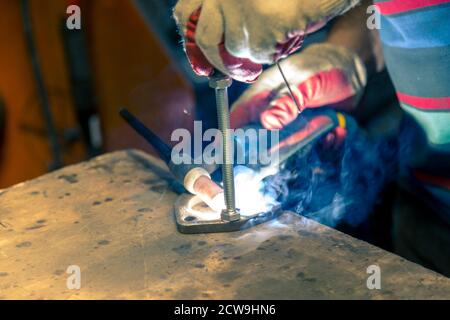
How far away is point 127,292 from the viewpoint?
2.91ft

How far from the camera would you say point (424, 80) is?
110 centimetres

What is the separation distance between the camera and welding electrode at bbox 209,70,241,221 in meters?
0.98

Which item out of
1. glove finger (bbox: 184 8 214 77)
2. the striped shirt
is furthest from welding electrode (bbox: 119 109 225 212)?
the striped shirt

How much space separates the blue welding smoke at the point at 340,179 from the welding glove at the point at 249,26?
0.38 meters

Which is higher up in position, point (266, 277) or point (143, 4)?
point (143, 4)

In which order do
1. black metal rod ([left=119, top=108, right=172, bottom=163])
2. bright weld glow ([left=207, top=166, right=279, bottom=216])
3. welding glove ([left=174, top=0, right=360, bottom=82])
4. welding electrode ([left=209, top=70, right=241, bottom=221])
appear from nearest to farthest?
welding glove ([left=174, top=0, right=360, bottom=82]) < welding electrode ([left=209, top=70, right=241, bottom=221]) < bright weld glow ([left=207, top=166, right=279, bottom=216]) < black metal rod ([left=119, top=108, right=172, bottom=163])

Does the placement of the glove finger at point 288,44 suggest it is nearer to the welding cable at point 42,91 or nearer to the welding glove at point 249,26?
the welding glove at point 249,26

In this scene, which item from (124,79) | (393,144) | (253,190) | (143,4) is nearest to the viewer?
(253,190)

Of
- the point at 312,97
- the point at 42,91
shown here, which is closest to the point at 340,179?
the point at 312,97

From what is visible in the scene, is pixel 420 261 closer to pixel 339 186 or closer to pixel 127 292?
pixel 339 186

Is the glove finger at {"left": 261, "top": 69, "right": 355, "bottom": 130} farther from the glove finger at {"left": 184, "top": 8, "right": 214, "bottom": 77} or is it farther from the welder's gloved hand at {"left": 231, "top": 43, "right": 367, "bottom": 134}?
the glove finger at {"left": 184, "top": 8, "right": 214, "bottom": 77}

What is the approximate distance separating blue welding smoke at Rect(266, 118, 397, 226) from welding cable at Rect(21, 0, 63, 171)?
5.29 ft
